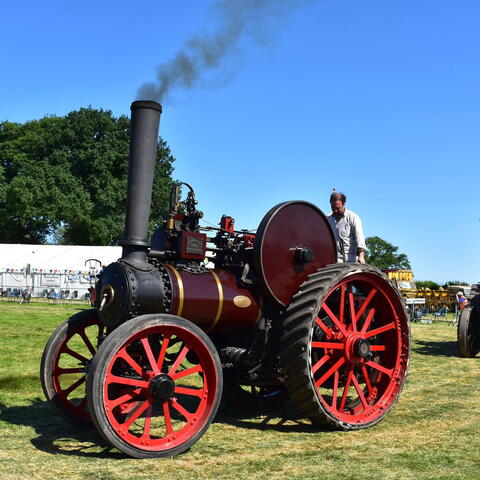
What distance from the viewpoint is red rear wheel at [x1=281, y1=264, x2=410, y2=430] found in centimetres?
469

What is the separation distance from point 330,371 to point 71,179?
114ft

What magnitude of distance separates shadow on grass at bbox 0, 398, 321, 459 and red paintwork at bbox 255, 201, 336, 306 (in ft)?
3.37

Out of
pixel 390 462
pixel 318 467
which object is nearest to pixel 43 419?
pixel 318 467

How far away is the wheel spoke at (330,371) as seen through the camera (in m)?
4.85

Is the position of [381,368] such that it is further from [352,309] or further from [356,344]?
[352,309]

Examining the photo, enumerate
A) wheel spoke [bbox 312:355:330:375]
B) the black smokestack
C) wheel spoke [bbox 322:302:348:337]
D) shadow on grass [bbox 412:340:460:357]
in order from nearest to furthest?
the black smokestack, wheel spoke [bbox 312:355:330:375], wheel spoke [bbox 322:302:348:337], shadow on grass [bbox 412:340:460:357]

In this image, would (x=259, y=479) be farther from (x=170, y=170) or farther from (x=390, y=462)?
(x=170, y=170)

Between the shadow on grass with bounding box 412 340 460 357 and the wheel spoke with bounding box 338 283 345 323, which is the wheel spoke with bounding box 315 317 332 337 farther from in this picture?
the shadow on grass with bounding box 412 340 460 357

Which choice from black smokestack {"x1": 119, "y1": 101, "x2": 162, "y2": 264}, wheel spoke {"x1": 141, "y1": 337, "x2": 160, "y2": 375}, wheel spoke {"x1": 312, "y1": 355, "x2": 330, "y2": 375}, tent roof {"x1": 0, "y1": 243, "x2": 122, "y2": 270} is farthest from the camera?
tent roof {"x1": 0, "y1": 243, "x2": 122, "y2": 270}

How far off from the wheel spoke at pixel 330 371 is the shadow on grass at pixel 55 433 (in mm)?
1655

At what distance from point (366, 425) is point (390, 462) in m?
1.06

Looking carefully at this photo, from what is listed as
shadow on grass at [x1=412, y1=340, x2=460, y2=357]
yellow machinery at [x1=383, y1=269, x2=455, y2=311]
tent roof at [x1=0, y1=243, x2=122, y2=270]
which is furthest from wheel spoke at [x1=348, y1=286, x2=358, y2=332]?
yellow machinery at [x1=383, y1=269, x2=455, y2=311]

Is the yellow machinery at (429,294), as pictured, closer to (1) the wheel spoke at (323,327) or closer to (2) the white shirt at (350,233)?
(2) the white shirt at (350,233)

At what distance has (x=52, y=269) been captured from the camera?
90.4ft
